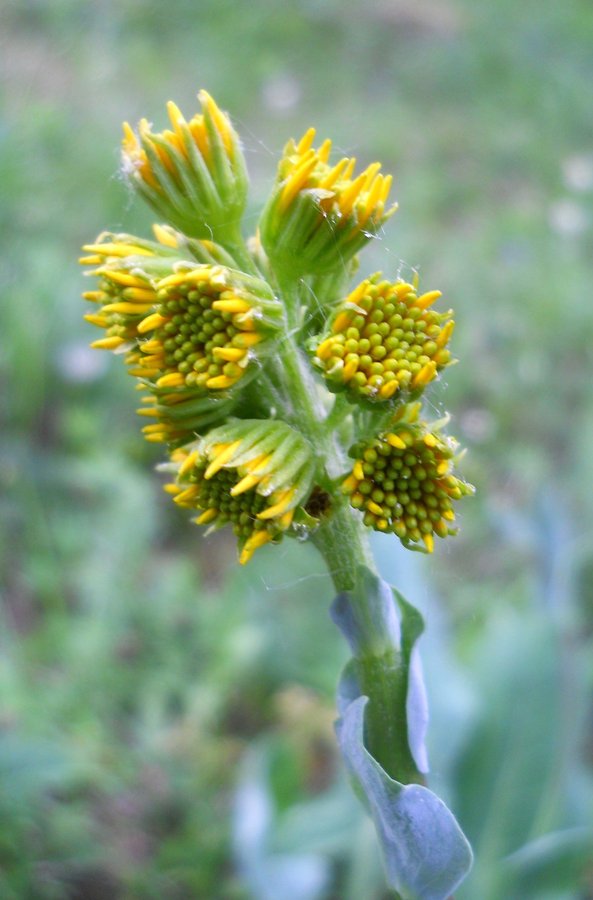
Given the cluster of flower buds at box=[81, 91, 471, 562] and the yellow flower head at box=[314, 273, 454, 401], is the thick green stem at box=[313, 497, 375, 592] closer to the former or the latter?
the cluster of flower buds at box=[81, 91, 471, 562]

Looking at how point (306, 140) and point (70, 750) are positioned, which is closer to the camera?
point (306, 140)

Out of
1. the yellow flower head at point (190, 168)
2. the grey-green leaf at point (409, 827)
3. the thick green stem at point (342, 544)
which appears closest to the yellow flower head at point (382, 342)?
the thick green stem at point (342, 544)

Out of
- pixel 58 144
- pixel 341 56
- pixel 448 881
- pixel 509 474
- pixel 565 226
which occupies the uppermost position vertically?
pixel 341 56

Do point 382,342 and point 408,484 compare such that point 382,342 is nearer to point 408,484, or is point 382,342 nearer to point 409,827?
point 408,484

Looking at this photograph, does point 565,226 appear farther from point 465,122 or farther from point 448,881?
point 448,881

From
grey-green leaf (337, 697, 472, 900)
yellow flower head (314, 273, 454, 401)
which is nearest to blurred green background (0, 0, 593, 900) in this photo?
yellow flower head (314, 273, 454, 401)

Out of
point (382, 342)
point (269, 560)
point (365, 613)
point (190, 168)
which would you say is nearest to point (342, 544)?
point (365, 613)

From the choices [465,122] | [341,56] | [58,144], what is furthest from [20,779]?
[341,56]
